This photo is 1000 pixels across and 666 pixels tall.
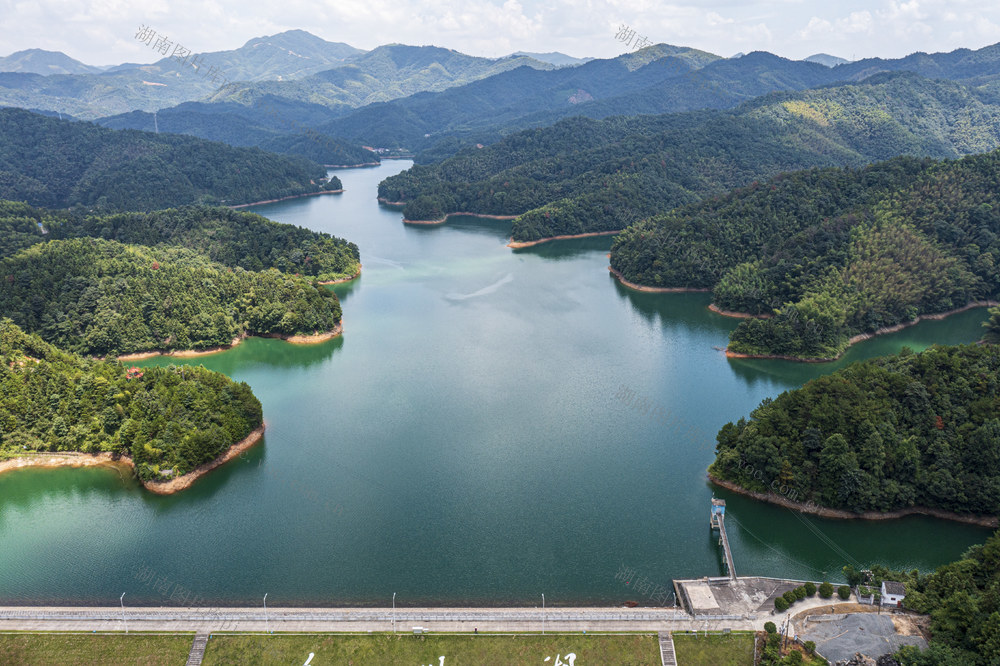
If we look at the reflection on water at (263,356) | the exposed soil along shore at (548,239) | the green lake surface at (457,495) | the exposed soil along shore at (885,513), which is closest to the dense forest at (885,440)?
the exposed soil along shore at (885,513)

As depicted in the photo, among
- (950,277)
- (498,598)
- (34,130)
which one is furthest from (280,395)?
(34,130)

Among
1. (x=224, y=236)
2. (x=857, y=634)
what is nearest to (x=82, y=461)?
(x=857, y=634)

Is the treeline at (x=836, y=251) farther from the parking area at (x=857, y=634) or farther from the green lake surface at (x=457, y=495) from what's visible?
the parking area at (x=857, y=634)

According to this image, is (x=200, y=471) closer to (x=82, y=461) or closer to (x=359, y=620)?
(x=82, y=461)

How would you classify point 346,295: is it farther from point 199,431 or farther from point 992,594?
point 992,594

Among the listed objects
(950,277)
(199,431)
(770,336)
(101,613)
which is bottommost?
(101,613)

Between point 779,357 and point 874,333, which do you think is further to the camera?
point 874,333
